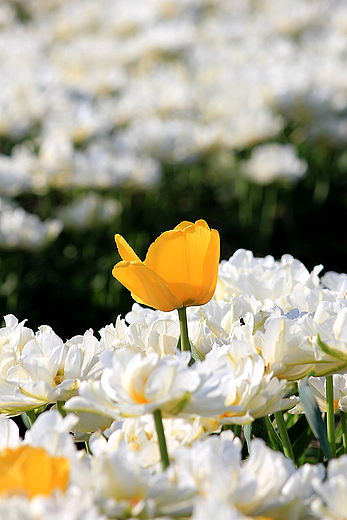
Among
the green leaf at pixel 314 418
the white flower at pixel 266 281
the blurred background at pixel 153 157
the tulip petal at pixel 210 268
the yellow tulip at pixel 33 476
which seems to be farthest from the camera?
the blurred background at pixel 153 157

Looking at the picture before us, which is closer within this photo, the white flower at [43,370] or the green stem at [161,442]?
the green stem at [161,442]

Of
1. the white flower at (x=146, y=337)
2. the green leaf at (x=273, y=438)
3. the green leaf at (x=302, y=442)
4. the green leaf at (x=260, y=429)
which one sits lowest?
the green leaf at (x=302, y=442)

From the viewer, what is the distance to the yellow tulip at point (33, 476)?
1.30 feet

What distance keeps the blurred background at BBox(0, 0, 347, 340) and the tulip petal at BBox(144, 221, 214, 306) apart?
1525 mm

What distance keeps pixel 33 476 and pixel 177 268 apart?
0.30m

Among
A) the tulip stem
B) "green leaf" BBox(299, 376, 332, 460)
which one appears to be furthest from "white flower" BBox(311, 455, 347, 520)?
the tulip stem

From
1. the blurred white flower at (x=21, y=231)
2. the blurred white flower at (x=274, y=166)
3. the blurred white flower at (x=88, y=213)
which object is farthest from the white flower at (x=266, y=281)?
the blurred white flower at (x=274, y=166)

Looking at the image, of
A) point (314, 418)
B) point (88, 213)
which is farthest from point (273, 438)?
point (88, 213)

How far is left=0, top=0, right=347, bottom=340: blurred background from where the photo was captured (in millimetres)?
2338

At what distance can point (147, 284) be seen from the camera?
2.06ft

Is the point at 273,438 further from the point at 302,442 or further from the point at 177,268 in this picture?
the point at 177,268

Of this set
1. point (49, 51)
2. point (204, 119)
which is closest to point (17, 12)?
point (49, 51)

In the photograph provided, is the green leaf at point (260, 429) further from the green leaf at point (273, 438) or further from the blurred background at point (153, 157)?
the blurred background at point (153, 157)

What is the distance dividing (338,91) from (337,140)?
1.62ft
